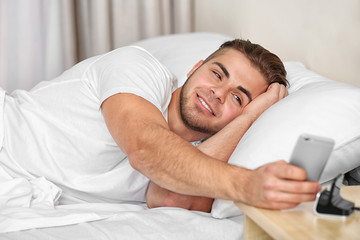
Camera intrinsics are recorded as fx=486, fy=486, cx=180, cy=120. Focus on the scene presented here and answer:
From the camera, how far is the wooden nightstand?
84 centimetres

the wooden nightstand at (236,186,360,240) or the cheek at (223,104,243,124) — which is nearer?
the wooden nightstand at (236,186,360,240)

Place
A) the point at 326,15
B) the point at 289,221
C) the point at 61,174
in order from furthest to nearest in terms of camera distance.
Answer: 1. the point at 326,15
2. the point at 61,174
3. the point at 289,221

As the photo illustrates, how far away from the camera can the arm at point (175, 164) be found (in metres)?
0.91

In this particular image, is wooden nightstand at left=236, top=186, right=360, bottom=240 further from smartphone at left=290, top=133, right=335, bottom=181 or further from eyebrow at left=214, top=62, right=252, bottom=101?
eyebrow at left=214, top=62, right=252, bottom=101

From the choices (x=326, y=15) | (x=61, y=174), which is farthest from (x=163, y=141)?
(x=326, y=15)

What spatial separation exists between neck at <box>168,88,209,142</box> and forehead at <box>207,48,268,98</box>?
17cm

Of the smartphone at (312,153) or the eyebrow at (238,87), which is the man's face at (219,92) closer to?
the eyebrow at (238,87)

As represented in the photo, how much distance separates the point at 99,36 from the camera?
94.3 inches

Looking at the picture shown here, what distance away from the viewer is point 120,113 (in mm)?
1227

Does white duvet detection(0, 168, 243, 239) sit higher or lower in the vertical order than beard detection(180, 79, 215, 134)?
lower

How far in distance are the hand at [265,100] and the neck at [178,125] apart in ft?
0.61

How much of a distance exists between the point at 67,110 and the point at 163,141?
1.54ft

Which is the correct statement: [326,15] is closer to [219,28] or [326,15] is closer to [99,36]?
[219,28]

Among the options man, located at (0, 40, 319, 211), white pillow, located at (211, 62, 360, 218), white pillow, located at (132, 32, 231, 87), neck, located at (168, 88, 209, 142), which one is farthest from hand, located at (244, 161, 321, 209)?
white pillow, located at (132, 32, 231, 87)
